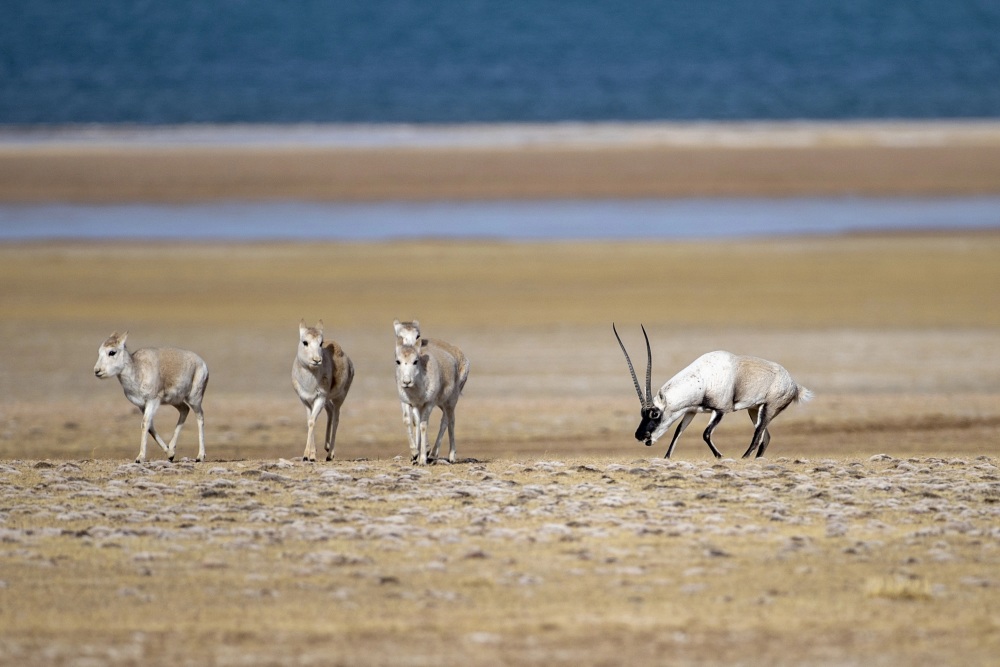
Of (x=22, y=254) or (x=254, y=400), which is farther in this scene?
(x=22, y=254)

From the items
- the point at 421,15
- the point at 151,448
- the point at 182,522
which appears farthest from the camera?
the point at 421,15

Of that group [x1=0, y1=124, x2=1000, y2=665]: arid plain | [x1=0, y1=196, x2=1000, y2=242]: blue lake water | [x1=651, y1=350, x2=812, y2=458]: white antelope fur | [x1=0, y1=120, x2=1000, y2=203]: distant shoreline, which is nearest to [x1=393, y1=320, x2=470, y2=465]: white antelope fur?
[x1=0, y1=124, x2=1000, y2=665]: arid plain

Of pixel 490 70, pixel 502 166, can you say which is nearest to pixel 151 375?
pixel 502 166

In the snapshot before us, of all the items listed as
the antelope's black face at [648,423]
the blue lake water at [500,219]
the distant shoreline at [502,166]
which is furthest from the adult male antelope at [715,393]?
the distant shoreline at [502,166]

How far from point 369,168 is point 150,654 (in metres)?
44.8

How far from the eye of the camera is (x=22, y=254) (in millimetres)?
32656

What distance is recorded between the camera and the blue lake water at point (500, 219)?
118 ft

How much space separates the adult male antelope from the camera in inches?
523

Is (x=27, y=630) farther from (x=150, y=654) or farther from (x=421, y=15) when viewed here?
(x=421, y=15)

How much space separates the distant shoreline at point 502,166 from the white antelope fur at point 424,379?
31.9 metres

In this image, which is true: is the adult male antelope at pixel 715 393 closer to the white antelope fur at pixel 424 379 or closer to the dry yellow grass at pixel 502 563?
the dry yellow grass at pixel 502 563

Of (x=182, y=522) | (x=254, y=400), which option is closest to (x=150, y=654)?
(x=182, y=522)

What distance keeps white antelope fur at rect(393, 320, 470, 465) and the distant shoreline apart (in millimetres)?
31925

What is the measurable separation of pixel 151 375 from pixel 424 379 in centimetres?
254
